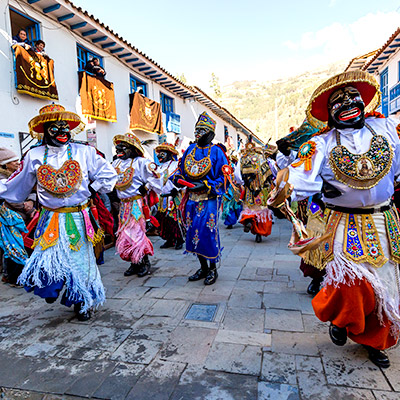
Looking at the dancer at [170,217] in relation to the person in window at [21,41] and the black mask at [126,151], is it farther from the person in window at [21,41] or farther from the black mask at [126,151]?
the person in window at [21,41]

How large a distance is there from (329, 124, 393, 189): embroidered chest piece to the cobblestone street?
4.30 ft

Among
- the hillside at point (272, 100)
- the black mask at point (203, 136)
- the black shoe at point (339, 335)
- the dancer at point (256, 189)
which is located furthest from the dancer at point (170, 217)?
the hillside at point (272, 100)

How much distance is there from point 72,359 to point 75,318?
0.82m

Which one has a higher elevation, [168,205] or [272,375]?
[168,205]

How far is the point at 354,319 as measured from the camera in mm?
2271

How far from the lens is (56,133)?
319 cm

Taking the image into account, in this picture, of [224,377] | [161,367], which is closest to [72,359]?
Answer: [161,367]

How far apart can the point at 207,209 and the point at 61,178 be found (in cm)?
184

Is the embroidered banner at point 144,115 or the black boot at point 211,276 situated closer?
the black boot at point 211,276

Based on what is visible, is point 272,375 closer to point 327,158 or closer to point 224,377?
point 224,377

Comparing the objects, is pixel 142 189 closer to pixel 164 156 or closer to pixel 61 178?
pixel 61 178

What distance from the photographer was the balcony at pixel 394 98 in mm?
14213

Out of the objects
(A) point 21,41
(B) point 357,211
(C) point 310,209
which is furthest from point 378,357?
Result: (A) point 21,41

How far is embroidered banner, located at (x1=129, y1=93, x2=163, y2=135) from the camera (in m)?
10.5
